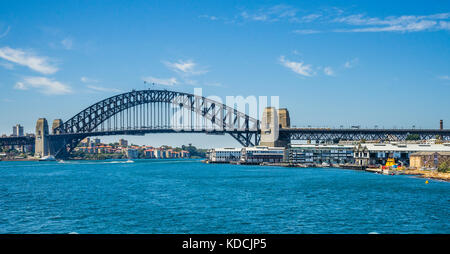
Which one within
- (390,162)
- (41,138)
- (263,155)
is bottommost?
(390,162)

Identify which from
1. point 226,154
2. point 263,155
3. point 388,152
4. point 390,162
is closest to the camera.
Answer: point 390,162

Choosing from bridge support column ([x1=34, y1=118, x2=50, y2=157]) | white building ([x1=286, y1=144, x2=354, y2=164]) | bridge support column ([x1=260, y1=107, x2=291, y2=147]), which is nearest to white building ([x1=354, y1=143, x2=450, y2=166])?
white building ([x1=286, y1=144, x2=354, y2=164])

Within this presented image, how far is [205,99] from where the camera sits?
114m

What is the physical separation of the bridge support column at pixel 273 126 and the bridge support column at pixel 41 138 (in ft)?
192

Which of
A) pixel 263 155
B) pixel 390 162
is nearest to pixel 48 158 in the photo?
pixel 263 155

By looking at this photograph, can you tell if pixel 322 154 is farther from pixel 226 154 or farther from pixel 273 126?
pixel 226 154

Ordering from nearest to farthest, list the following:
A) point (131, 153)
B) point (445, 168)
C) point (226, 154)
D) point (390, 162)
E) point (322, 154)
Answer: point (445, 168) < point (390, 162) < point (322, 154) < point (226, 154) < point (131, 153)

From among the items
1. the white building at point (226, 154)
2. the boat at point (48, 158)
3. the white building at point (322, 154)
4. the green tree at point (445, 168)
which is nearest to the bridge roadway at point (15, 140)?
the boat at point (48, 158)

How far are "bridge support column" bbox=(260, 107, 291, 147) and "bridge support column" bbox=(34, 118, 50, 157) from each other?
192 ft

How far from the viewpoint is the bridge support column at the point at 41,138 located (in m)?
118

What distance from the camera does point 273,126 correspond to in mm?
98125

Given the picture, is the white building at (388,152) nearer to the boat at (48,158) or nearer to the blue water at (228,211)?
the blue water at (228,211)

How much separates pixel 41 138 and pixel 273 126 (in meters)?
62.6
